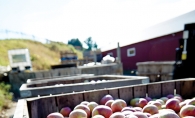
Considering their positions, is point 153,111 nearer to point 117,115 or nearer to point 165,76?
point 117,115

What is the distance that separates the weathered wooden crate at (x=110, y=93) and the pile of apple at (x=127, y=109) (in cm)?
11

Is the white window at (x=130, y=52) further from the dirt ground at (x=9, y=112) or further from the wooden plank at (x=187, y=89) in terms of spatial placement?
the wooden plank at (x=187, y=89)

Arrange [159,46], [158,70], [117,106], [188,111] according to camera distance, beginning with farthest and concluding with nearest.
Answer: [159,46] < [158,70] < [117,106] < [188,111]

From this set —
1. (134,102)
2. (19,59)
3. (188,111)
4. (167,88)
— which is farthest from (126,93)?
(19,59)

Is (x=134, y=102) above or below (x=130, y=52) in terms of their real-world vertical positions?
below

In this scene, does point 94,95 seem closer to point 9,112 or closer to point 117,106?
point 117,106

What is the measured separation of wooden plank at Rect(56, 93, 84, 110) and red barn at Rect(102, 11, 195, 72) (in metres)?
12.0

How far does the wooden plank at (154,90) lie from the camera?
7.28 feet

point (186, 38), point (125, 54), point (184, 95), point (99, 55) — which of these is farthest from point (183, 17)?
point (184, 95)

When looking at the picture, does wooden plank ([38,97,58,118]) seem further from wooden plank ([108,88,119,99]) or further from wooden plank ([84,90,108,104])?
wooden plank ([108,88,119,99])

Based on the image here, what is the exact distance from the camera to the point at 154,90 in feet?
7.36

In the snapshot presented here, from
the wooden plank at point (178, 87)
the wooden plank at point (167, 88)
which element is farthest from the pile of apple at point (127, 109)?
the wooden plank at point (178, 87)

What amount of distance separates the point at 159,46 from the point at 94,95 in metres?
12.6

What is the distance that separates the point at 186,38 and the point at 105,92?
5990 millimetres
